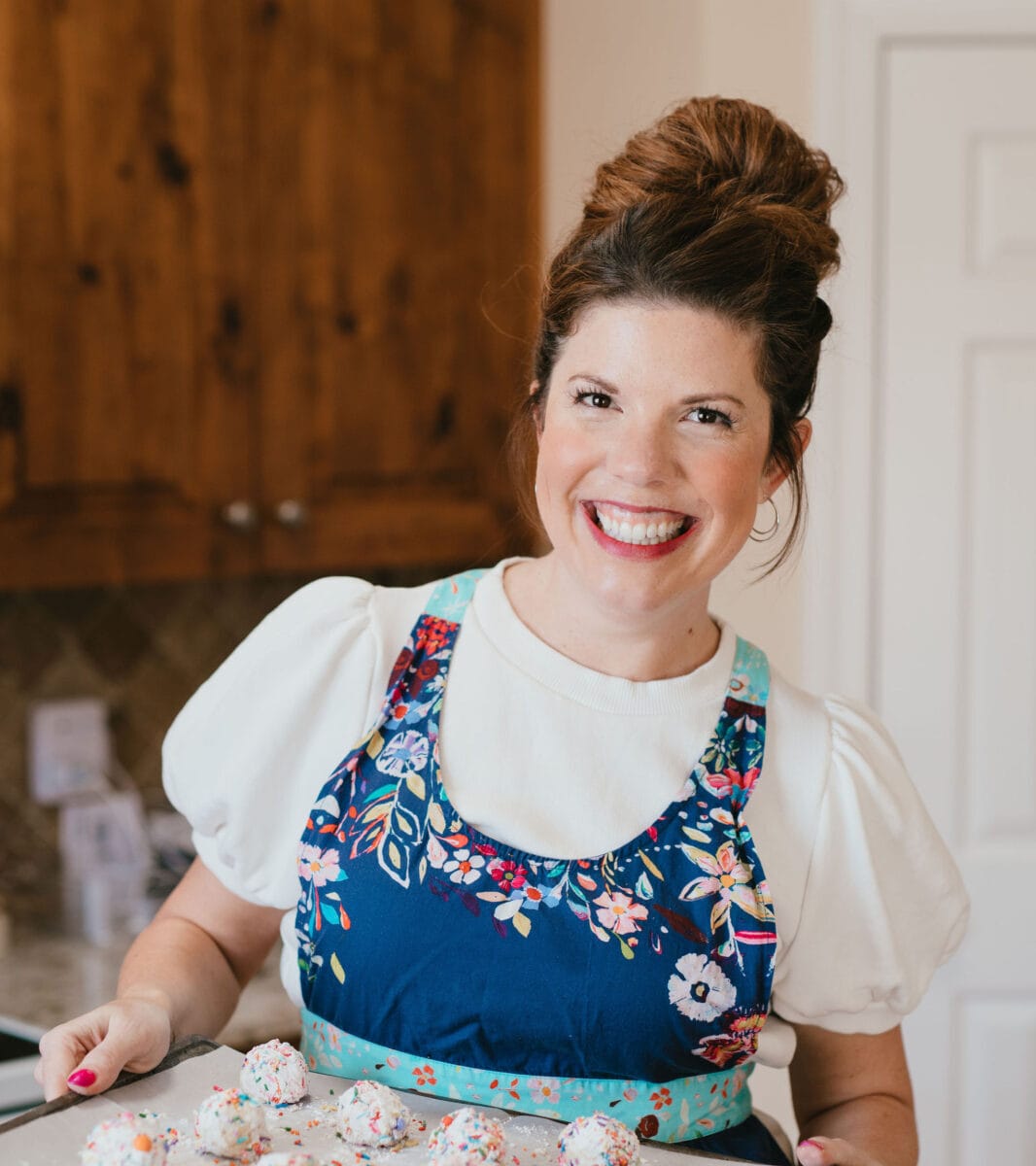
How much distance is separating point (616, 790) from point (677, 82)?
4.81ft

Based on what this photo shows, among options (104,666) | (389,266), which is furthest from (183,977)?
(104,666)

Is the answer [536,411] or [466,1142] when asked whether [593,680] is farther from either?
[466,1142]

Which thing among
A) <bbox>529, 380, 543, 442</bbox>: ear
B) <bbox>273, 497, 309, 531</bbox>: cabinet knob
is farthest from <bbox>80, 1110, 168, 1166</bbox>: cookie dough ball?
<bbox>273, 497, 309, 531</bbox>: cabinet knob

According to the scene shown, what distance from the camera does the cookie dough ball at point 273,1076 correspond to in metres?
0.95

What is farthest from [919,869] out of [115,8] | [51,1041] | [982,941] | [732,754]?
[115,8]

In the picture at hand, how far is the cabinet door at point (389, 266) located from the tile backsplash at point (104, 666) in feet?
1.42

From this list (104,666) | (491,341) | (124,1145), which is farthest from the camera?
(104,666)

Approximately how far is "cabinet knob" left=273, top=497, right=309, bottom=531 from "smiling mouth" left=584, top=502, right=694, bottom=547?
1.13 metres

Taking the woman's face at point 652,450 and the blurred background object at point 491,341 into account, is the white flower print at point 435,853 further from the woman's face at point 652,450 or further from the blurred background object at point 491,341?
the blurred background object at point 491,341

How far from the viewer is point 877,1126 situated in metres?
1.17

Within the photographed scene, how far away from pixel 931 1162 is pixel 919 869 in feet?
4.61

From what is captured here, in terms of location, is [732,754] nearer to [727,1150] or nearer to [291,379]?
[727,1150]

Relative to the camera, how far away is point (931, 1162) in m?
2.34

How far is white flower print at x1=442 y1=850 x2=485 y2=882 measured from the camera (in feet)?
3.57
